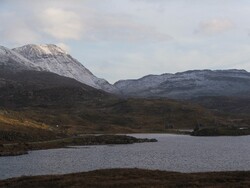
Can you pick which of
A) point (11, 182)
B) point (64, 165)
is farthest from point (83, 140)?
point (11, 182)

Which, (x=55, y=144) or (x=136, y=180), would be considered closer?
(x=136, y=180)

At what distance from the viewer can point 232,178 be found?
6531 cm

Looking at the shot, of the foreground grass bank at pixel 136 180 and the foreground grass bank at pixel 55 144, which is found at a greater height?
the foreground grass bank at pixel 55 144

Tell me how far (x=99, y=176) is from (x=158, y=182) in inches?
497

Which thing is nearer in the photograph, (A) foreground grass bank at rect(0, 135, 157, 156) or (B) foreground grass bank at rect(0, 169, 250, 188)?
(B) foreground grass bank at rect(0, 169, 250, 188)

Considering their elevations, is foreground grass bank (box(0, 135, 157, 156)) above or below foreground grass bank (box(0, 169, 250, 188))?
above

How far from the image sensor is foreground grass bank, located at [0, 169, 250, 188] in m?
Result: 60.8

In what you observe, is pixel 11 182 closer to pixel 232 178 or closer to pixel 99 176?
pixel 99 176

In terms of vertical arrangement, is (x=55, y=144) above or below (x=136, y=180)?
above

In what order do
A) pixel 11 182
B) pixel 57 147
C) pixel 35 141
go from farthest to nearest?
pixel 35 141 → pixel 57 147 → pixel 11 182

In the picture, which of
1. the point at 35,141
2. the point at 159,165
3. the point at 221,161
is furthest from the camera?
the point at 35,141

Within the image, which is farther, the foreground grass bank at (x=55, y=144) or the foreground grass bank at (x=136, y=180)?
the foreground grass bank at (x=55, y=144)

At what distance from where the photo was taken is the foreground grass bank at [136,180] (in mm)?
60797

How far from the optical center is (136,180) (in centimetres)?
6494
